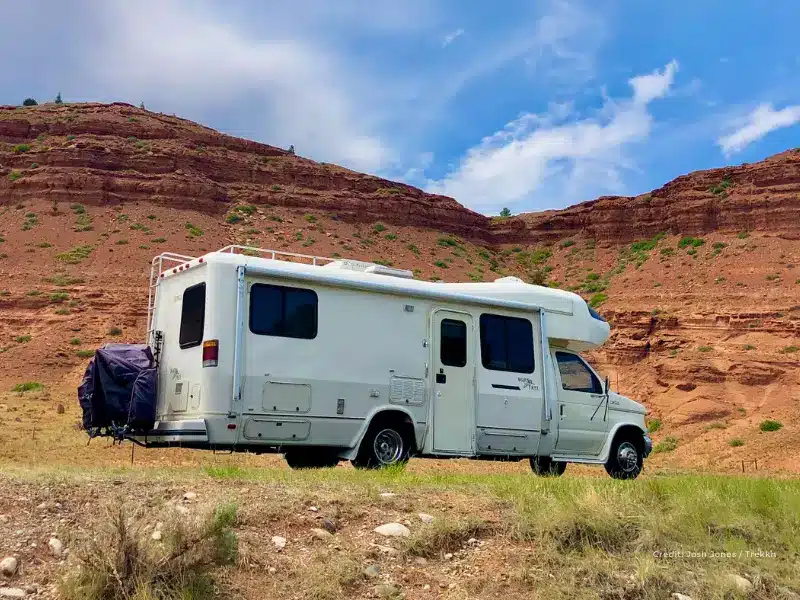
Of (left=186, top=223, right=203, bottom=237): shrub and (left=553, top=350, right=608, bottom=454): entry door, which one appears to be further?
(left=186, top=223, right=203, bottom=237): shrub

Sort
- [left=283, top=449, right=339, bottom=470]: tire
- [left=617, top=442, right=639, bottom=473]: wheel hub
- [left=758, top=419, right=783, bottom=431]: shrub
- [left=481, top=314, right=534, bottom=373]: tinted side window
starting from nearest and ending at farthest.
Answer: [left=283, top=449, right=339, bottom=470]: tire < [left=481, top=314, right=534, bottom=373]: tinted side window < [left=617, top=442, right=639, bottom=473]: wheel hub < [left=758, top=419, right=783, bottom=431]: shrub

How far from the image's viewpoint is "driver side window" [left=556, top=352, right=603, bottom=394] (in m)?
11.6

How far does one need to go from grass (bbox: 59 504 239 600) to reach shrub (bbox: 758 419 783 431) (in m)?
22.6

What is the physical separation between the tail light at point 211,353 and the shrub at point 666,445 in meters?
18.7

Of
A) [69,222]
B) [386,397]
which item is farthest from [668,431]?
[69,222]

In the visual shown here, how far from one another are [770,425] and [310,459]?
18.7 meters

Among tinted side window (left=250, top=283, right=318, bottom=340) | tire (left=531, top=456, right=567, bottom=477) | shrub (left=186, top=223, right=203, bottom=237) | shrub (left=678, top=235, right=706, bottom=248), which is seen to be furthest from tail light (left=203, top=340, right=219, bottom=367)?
shrub (left=678, top=235, right=706, bottom=248)

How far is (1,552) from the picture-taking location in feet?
14.8

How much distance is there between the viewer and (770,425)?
23750 mm

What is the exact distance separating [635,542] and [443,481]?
247 cm

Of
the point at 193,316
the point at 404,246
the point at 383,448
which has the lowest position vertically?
the point at 383,448

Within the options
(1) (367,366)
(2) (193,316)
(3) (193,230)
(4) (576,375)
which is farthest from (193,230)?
(1) (367,366)

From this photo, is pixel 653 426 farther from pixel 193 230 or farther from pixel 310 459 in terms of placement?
pixel 193 230

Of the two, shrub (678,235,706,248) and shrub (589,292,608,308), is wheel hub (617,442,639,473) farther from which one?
shrub (678,235,706,248)
